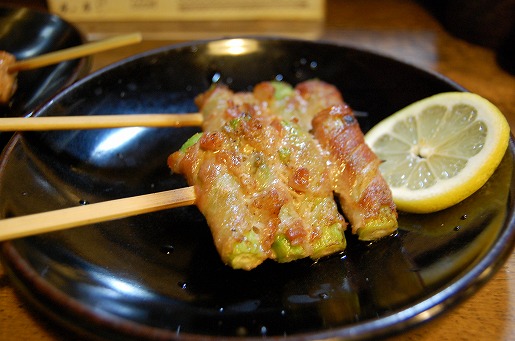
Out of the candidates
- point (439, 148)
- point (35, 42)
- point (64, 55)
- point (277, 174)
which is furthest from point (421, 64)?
point (35, 42)

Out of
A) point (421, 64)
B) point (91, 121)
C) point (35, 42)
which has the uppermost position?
point (91, 121)

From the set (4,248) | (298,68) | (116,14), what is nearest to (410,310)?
(4,248)

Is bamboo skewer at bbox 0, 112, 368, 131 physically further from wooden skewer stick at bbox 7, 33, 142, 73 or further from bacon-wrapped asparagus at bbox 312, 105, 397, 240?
bacon-wrapped asparagus at bbox 312, 105, 397, 240

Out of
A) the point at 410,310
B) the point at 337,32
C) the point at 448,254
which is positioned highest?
the point at 410,310

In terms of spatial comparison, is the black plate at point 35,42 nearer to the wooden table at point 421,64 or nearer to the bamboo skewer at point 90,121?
the wooden table at point 421,64

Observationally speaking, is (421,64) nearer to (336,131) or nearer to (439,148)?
(439,148)

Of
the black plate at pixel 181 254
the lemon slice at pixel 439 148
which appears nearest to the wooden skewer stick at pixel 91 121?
the black plate at pixel 181 254

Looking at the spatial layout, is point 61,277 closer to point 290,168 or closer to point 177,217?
point 177,217
